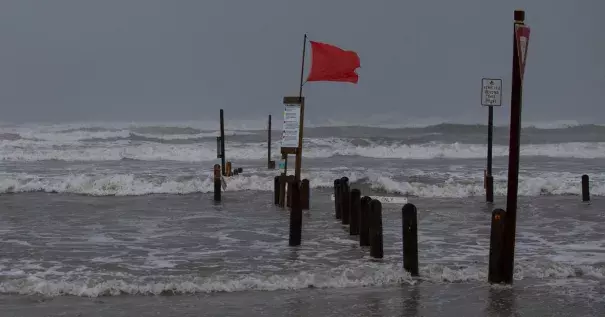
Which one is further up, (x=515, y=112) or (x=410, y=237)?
(x=515, y=112)

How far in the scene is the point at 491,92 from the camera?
57.2 ft

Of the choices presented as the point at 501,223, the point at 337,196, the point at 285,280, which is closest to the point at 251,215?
the point at 337,196

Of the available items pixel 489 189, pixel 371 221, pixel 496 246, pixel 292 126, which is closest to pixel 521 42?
pixel 496 246

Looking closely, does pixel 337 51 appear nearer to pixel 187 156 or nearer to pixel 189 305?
pixel 189 305

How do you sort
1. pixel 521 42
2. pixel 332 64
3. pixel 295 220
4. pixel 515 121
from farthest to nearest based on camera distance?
pixel 332 64
pixel 295 220
pixel 515 121
pixel 521 42

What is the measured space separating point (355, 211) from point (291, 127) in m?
1.87

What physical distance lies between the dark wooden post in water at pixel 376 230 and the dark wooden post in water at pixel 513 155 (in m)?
2.15

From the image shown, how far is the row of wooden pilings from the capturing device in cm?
1009

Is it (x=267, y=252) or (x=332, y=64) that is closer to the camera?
(x=267, y=252)

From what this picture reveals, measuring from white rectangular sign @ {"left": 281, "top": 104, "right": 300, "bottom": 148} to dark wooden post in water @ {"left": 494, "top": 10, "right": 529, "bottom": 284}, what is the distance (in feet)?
18.2

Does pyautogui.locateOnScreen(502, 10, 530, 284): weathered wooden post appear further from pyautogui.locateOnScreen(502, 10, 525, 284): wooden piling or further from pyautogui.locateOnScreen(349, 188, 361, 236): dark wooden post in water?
pyautogui.locateOnScreen(349, 188, 361, 236): dark wooden post in water

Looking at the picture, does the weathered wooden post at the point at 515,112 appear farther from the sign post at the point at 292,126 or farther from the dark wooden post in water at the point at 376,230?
the sign post at the point at 292,126

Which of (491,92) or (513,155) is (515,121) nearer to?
(513,155)

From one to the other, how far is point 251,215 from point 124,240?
395 cm
